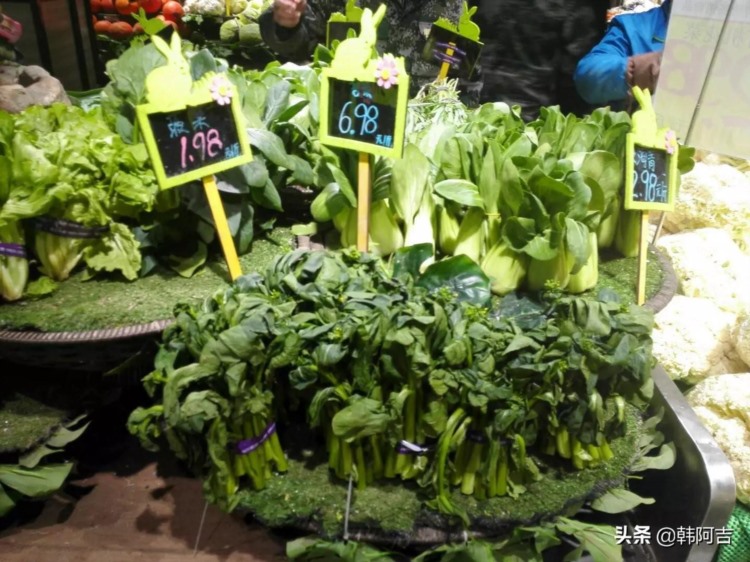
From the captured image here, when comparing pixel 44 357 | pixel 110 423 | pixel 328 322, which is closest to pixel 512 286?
pixel 328 322

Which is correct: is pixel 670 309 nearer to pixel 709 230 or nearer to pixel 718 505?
pixel 709 230

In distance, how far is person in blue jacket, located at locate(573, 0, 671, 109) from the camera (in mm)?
1869

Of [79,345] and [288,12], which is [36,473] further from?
[288,12]

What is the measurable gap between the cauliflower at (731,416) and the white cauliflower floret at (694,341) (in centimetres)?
7

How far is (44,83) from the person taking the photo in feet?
5.15

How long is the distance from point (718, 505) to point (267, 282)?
3.15 feet

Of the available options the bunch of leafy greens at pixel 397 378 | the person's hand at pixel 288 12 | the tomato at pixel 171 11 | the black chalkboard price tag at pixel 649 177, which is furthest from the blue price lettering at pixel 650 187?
the tomato at pixel 171 11

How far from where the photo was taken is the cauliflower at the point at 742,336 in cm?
146

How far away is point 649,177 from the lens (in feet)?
4.21

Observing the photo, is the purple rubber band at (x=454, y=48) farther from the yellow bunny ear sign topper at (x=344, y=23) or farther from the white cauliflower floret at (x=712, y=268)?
the white cauliflower floret at (x=712, y=268)

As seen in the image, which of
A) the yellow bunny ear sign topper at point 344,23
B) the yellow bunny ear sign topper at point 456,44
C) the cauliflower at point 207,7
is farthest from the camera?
the cauliflower at point 207,7

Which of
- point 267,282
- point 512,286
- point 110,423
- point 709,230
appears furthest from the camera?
point 709,230

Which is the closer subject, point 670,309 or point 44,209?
point 44,209

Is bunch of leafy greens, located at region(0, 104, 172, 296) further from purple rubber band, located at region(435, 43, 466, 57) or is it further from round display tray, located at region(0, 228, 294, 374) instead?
purple rubber band, located at region(435, 43, 466, 57)
